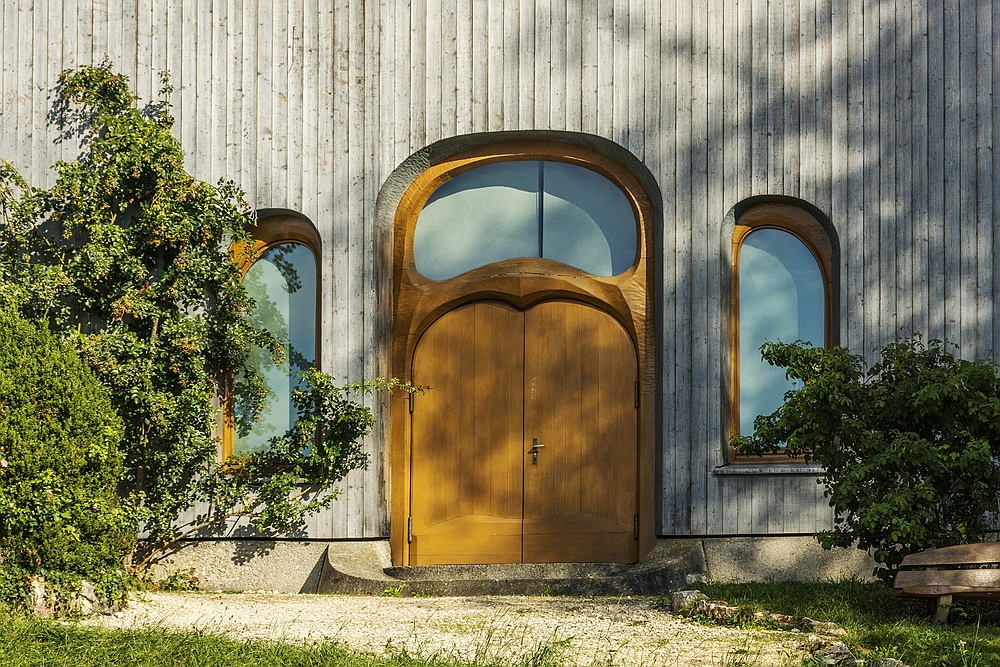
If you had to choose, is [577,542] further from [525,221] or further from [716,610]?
[525,221]

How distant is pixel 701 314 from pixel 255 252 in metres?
3.97

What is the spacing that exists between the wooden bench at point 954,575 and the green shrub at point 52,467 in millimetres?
5364

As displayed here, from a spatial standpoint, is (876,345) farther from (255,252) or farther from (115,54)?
(115,54)

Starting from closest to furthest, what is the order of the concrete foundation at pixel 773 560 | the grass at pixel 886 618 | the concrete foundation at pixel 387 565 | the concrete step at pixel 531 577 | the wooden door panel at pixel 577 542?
the grass at pixel 886 618
the concrete step at pixel 531 577
the concrete foundation at pixel 387 565
the concrete foundation at pixel 773 560
the wooden door panel at pixel 577 542

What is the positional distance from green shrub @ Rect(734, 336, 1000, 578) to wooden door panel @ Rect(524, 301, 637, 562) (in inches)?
73.6

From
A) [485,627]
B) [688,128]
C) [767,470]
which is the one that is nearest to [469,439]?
[767,470]

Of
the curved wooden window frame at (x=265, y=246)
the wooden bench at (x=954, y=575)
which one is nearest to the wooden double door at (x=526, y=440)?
the curved wooden window frame at (x=265, y=246)

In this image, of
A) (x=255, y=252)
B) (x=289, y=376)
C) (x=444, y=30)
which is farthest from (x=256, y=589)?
(x=444, y=30)

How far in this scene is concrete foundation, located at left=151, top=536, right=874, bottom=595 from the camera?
853 cm

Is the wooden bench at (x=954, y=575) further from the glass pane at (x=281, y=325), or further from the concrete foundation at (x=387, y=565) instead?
the glass pane at (x=281, y=325)

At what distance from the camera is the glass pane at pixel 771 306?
929cm

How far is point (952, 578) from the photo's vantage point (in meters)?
6.59

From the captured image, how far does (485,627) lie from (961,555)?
9.84ft

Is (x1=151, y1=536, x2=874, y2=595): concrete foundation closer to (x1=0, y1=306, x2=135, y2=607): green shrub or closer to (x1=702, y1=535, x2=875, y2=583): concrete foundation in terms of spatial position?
(x1=702, y1=535, x2=875, y2=583): concrete foundation
